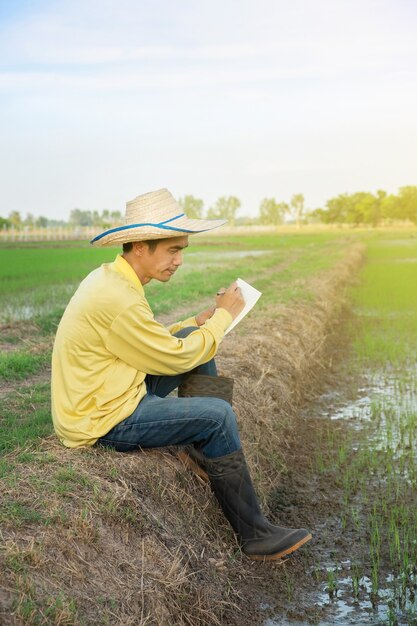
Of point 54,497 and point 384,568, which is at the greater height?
point 54,497

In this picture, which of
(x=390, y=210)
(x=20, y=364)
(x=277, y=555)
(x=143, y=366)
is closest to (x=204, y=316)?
(x=143, y=366)

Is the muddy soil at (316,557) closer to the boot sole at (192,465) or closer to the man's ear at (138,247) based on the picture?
the boot sole at (192,465)

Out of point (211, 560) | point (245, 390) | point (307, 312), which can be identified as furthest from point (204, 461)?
point (307, 312)

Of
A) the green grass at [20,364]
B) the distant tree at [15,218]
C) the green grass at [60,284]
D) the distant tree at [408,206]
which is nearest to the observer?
the green grass at [20,364]

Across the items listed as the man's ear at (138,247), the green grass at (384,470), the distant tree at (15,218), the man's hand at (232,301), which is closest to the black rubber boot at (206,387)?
the man's hand at (232,301)

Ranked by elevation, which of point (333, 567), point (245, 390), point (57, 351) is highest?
point (57, 351)

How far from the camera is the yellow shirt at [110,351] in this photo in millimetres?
3236

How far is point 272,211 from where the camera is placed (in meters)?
114

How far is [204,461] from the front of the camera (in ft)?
11.4

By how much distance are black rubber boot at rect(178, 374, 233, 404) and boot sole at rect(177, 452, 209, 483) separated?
1.13 ft

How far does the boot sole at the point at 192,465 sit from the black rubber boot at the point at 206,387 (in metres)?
0.34

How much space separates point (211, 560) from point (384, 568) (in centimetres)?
89

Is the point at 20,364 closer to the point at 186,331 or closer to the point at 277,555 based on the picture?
the point at 186,331

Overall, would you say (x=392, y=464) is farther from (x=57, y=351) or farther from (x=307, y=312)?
(x=307, y=312)
